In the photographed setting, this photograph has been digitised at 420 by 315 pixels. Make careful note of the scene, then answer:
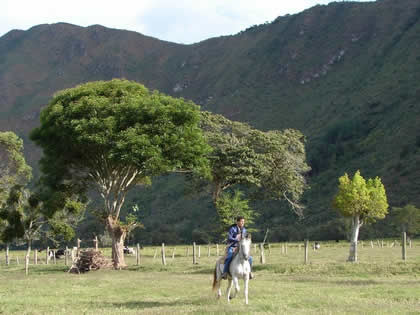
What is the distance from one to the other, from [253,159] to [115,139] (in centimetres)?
1275

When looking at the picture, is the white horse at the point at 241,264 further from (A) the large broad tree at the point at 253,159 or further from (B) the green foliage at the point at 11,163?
(B) the green foliage at the point at 11,163

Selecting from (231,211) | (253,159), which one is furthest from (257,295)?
(253,159)

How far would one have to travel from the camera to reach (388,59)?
139125 mm

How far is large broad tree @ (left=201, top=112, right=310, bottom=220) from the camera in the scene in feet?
150

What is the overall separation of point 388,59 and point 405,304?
426 feet

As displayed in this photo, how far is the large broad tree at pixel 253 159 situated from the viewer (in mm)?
45812

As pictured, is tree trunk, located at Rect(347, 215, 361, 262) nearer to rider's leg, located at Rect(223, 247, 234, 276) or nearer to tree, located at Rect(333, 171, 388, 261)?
tree, located at Rect(333, 171, 388, 261)

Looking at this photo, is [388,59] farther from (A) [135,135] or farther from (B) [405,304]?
(B) [405,304]

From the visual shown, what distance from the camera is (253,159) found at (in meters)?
45.9

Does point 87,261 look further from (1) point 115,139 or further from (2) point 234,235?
(2) point 234,235

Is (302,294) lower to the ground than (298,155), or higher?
lower

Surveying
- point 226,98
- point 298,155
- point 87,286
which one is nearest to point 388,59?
point 226,98

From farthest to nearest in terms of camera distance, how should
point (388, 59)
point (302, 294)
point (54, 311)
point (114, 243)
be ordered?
point (388, 59) < point (114, 243) < point (302, 294) < point (54, 311)

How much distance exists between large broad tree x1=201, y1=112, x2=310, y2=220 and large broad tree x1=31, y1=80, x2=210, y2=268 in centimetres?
573
